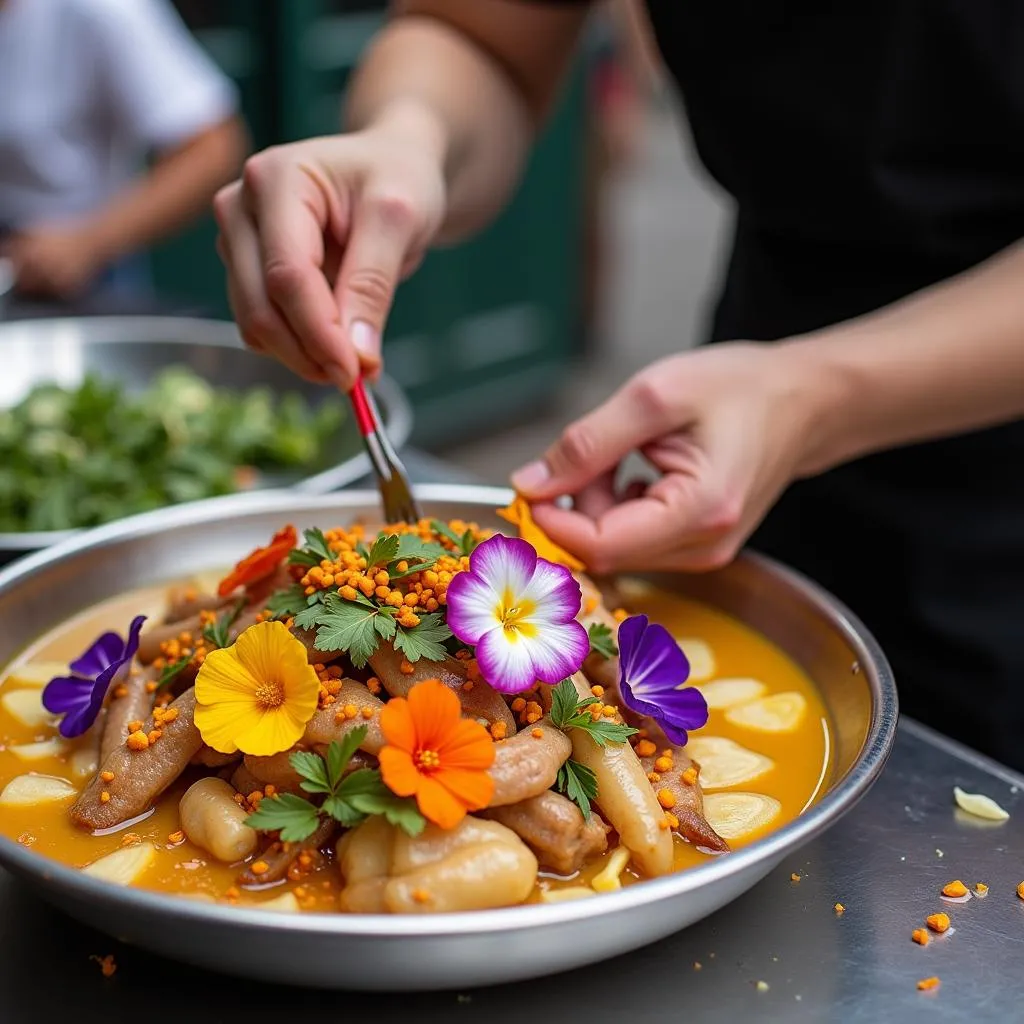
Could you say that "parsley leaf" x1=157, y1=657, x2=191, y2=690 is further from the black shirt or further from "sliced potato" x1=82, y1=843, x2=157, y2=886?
the black shirt

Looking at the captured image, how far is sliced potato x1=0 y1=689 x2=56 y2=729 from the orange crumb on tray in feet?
1.08

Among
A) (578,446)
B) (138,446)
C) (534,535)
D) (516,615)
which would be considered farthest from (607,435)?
(138,446)

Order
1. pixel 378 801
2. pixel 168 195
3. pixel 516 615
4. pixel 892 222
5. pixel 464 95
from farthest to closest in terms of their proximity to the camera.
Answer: pixel 168 195 → pixel 464 95 → pixel 892 222 → pixel 516 615 → pixel 378 801

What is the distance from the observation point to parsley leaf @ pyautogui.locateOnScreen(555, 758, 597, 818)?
1045 mm

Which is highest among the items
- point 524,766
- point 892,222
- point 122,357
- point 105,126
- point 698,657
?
point 892,222

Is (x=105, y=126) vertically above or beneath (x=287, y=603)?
beneath

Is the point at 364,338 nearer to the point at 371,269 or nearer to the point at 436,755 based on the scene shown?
the point at 371,269

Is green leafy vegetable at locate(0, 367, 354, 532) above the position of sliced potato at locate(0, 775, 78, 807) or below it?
below

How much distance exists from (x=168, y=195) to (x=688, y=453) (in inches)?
101

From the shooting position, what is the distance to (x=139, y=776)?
3.61ft

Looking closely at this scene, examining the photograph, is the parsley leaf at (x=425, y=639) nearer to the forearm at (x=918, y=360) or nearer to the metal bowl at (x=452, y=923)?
the metal bowl at (x=452, y=923)

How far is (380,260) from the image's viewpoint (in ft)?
4.81

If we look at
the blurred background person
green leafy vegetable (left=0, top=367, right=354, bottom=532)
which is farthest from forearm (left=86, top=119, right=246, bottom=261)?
green leafy vegetable (left=0, top=367, right=354, bottom=532)

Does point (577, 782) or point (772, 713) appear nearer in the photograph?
point (577, 782)
